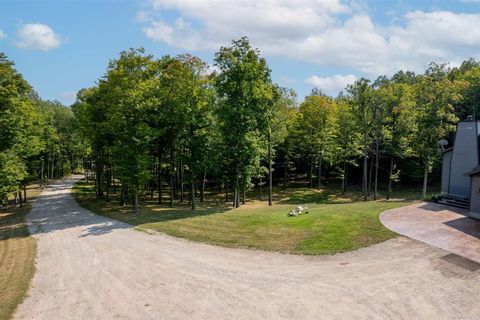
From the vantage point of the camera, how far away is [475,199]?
69.1ft

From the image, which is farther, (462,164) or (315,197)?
(315,197)

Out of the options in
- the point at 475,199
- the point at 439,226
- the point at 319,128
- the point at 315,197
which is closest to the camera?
the point at 439,226

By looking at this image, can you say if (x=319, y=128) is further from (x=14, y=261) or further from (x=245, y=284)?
(x=14, y=261)

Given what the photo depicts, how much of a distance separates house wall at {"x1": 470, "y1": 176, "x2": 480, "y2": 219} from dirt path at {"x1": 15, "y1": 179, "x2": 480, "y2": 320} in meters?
6.18

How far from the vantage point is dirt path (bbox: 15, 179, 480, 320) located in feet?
40.3

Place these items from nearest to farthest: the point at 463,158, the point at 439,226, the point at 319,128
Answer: the point at 439,226
the point at 463,158
the point at 319,128

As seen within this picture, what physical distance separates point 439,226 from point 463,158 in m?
9.37

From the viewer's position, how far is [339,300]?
1278 centimetres

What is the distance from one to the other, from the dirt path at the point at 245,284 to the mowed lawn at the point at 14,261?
0.49 metres

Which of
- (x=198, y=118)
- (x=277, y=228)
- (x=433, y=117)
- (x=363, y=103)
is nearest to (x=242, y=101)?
(x=198, y=118)

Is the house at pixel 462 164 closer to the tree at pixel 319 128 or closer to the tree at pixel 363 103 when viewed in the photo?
the tree at pixel 363 103

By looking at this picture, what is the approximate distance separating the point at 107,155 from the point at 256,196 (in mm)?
18324

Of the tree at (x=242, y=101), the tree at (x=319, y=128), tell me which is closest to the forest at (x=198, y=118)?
the tree at (x=242, y=101)

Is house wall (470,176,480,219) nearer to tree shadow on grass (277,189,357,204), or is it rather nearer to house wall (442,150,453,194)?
house wall (442,150,453,194)
